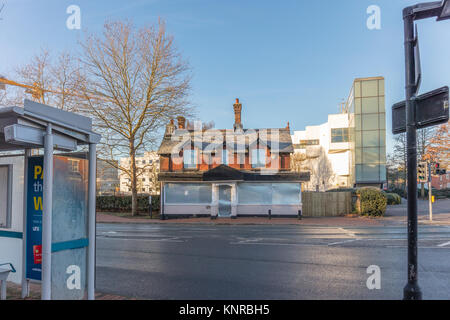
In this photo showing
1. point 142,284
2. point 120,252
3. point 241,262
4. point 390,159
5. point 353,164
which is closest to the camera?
point 142,284

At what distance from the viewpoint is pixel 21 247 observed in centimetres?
618

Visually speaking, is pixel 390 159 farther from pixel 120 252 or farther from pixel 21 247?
pixel 21 247

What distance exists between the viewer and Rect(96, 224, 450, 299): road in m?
6.52

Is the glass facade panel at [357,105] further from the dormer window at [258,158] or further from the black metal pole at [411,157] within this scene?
the black metal pole at [411,157]

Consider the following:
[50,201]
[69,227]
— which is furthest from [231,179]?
[50,201]

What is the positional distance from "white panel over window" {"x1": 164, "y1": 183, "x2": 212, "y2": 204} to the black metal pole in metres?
21.0

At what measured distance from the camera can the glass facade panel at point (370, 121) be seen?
4575 cm

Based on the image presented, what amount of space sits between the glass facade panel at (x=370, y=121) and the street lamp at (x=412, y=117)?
44.5 m

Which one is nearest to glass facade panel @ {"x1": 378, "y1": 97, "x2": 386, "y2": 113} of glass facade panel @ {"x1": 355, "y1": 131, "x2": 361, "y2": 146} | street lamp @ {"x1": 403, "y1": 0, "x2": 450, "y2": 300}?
glass facade panel @ {"x1": 355, "y1": 131, "x2": 361, "y2": 146}

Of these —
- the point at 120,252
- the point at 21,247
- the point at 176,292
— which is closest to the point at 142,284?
the point at 176,292

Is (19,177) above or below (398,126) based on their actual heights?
below

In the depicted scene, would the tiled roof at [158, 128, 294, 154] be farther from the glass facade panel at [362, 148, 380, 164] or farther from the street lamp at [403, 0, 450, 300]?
the street lamp at [403, 0, 450, 300]

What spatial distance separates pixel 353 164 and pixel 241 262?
4324cm

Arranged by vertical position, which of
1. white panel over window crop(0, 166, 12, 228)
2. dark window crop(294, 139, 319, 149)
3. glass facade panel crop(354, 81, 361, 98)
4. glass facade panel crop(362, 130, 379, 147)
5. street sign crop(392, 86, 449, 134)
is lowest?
white panel over window crop(0, 166, 12, 228)
